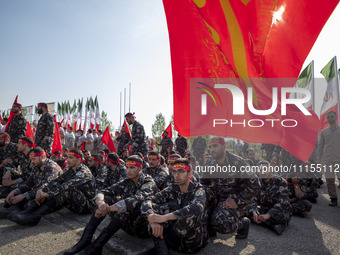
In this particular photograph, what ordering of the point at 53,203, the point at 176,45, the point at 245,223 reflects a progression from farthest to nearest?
the point at 53,203 < the point at 245,223 < the point at 176,45

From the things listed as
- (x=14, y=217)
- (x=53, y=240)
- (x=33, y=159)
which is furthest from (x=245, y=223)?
(x=33, y=159)

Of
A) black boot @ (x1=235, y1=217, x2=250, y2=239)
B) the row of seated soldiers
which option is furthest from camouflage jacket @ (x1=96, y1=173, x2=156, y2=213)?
black boot @ (x1=235, y1=217, x2=250, y2=239)

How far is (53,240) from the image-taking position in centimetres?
345

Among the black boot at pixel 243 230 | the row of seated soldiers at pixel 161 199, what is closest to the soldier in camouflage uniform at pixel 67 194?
the row of seated soldiers at pixel 161 199

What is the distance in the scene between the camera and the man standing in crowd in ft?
19.3

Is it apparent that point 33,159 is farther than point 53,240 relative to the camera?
Yes

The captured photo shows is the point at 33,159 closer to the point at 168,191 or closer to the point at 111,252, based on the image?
the point at 111,252

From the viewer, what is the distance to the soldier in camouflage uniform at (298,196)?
503 centimetres

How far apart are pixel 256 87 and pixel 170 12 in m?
1.62

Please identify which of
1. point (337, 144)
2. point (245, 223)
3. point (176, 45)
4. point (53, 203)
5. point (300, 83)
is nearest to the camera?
point (176, 45)

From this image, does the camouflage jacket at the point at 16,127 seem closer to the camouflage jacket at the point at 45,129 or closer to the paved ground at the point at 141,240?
the camouflage jacket at the point at 45,129

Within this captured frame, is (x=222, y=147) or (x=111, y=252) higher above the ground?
(x=222, y=147)

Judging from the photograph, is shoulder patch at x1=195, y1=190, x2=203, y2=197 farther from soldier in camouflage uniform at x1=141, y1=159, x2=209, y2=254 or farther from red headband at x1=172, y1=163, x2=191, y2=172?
red headband at x1=172, y1=163, x2=191, y2=172

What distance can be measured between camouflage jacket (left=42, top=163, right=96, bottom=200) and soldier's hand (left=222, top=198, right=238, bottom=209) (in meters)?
2.74
